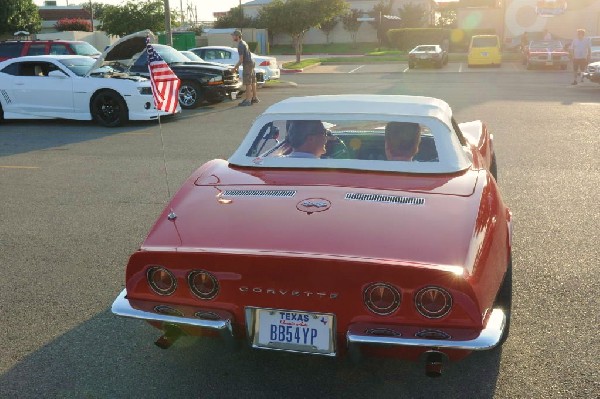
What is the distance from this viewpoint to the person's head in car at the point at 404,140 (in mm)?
4359

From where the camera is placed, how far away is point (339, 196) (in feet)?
12.1

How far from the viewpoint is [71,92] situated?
14.2m

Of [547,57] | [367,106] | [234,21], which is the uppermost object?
[234,21]

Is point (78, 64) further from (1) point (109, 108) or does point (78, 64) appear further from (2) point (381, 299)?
(2) point (381, 299)

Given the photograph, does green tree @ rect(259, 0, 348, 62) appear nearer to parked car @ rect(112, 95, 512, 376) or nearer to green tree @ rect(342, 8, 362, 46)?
green tree @ rect(342, 8, 362, 46)

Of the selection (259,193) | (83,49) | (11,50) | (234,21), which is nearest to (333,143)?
(259,193)

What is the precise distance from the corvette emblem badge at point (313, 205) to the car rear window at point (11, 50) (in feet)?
58.8

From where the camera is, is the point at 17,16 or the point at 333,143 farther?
the point at 17,16

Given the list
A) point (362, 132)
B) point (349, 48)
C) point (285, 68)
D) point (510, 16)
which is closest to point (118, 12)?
point (285, 68)

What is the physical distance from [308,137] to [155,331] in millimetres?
1618

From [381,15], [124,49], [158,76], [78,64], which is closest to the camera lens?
[158,76]

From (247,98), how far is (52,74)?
523 centimetres

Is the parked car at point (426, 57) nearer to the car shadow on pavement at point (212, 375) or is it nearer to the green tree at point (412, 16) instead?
the car shadow on pavement at point (212, 375)

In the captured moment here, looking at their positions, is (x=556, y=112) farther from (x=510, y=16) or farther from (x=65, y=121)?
(x=510, y=16)
